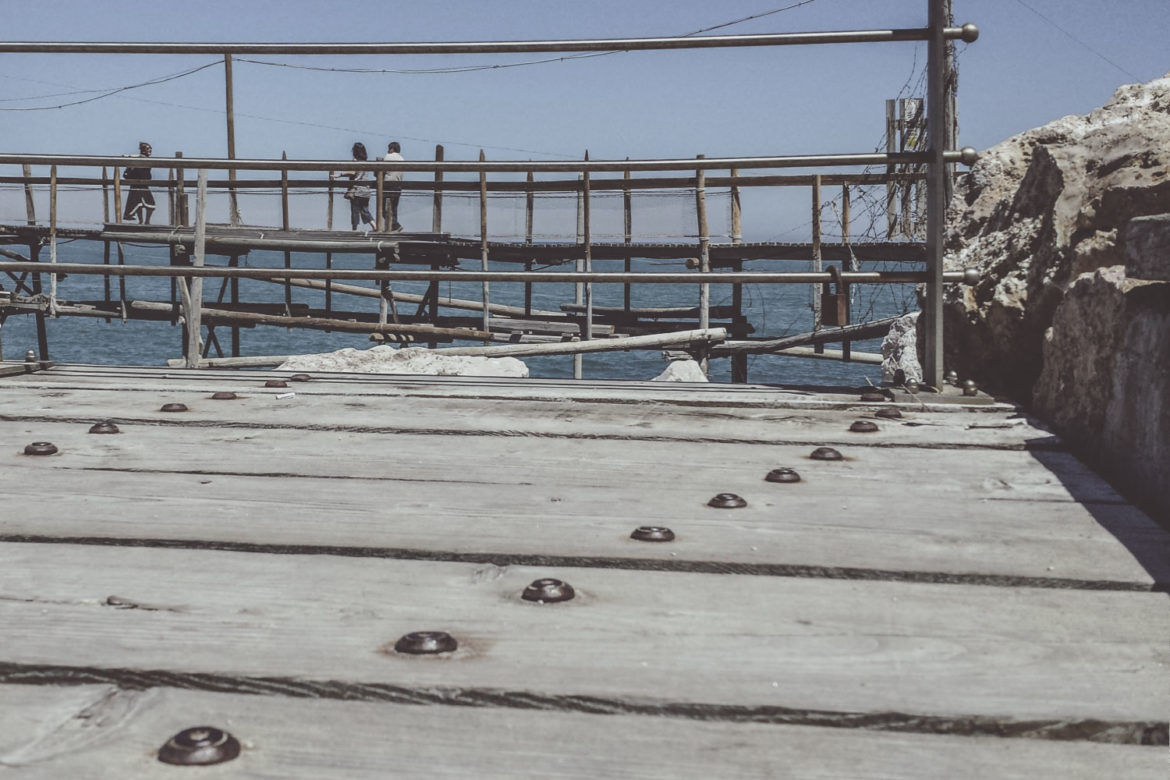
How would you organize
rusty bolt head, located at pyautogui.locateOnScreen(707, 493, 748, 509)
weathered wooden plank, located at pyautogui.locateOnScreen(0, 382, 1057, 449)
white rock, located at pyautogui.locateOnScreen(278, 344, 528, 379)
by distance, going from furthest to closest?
1. white rock, located at pyautogui.locateOnScreen(278, 344, 528, 379)
2. weathered wooden plank, located at pyautogui.locateOnScreen(0, 382, 1057, 449)
3. rusty bolt head, located at pyautogui.locateOnScreen(707, 493, 748, 509)

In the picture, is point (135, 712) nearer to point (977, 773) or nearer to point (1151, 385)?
point (977, 773)

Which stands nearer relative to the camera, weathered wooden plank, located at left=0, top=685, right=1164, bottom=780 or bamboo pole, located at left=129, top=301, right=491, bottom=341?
weathered wooden plank, located at left=0, top=685, right=1164, bottom=780

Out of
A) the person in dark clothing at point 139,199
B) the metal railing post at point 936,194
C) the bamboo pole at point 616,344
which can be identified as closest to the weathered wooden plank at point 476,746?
the metal railing post at point 936,194

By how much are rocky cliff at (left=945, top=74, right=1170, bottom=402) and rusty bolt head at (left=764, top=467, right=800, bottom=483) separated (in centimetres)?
100

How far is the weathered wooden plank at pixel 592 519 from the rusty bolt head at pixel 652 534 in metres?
0.02

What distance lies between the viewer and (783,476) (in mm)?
1854

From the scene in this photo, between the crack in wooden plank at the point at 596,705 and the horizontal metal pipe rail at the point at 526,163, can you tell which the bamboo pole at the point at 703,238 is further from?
the crack in wooden plank at the point at 596,705

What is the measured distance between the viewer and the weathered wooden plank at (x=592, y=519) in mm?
1412

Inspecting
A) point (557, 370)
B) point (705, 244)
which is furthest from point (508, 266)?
point (705, 244)

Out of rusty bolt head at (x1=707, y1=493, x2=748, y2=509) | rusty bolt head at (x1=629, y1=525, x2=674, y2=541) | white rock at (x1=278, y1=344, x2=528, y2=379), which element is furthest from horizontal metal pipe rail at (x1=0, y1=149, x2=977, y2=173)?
white rock at (x1=278, y1=344, x2=528, y2=379)

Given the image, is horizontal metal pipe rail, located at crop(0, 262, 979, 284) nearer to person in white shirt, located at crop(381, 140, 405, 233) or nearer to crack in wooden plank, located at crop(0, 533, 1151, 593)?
crack in wooden plank, located at crop(0, 533, 1151, 593)

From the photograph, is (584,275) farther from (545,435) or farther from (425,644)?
(425,644)

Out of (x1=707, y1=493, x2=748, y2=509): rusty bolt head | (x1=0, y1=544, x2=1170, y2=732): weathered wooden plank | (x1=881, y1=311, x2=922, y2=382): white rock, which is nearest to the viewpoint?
(x1=0, y1=544, x2=1170, y2=732): weathered wooden plank

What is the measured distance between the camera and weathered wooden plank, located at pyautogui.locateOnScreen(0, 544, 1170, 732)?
39.2 inches
